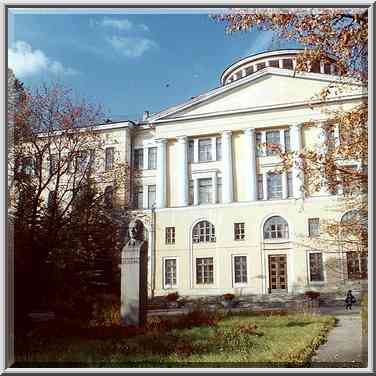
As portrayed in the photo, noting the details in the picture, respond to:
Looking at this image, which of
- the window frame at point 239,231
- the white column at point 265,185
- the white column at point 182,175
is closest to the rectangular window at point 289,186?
the white column at point 265,185

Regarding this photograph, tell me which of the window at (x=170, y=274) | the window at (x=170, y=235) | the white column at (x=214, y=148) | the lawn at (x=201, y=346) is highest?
the white column at (x=214, y=148)

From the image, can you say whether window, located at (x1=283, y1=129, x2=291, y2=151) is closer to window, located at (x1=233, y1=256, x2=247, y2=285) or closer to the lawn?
window, located at (x1=233, y1=256, x2=247, y2=285)

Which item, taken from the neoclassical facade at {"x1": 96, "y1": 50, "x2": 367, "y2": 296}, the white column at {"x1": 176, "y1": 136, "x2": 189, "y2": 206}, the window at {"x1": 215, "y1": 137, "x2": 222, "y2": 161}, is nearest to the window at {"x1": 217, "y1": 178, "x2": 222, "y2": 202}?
the neoclassical facade at {"x1": 96, "y1": 50, "x2": 367, "y2": 296}

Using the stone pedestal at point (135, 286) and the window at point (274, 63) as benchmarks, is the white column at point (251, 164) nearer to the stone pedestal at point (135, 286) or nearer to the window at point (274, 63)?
the window at point (274, 63)

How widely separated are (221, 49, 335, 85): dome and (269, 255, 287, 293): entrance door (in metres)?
1.91

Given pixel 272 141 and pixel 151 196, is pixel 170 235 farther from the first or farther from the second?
pixel 272 141

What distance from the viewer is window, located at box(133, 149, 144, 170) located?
5820 mm

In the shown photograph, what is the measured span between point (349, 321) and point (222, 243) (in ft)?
4.84

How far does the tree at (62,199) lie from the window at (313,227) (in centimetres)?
196

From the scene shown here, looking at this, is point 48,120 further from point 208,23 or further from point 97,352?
point 97,352

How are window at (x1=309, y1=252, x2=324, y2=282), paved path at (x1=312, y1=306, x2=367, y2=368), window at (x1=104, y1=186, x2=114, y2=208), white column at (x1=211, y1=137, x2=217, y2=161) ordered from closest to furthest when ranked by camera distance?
paved path at (x1=312, y1=306, x2=367, y2=368), window at (x1=309, y1=252, x2=324, y2=282), white column at (x1=211, y1=137, x2=217, y2=161), window at (x1=104, y1=186, x2=114, y2=208)

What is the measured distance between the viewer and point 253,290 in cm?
555

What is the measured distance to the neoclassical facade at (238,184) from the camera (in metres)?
5.54

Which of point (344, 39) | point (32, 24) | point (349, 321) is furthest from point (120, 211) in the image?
point (344, 39)
